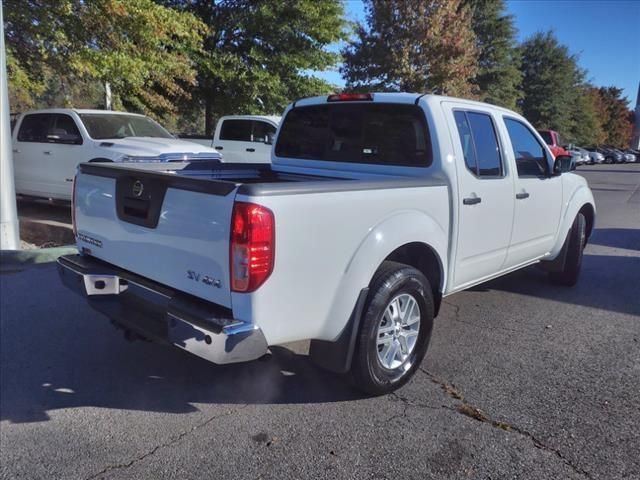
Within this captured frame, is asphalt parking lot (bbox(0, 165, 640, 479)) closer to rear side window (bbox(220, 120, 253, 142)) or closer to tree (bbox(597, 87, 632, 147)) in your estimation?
rear side window (bbox(220, 120, 253, 142))

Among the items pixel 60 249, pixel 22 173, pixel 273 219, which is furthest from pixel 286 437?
pixel 22 173

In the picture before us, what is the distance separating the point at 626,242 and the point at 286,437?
7.95 meters

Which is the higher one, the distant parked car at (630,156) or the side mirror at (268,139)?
the distant parked car at (630,156)

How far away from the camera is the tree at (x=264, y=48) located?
53.5ft

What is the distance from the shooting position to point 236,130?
13352 millimetres

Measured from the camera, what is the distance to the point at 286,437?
3057mm

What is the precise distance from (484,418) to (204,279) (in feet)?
6.17

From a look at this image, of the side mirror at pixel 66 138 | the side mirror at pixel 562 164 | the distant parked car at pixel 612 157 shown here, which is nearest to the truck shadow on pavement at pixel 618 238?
the side mirror at pixel 562 164

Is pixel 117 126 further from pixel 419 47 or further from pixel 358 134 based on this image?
pixel 419 47

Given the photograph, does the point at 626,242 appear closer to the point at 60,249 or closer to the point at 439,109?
the point at 439,109

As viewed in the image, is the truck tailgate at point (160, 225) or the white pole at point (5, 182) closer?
the truck tailgate at point (160, 225)

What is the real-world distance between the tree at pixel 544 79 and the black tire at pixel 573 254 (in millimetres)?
45274

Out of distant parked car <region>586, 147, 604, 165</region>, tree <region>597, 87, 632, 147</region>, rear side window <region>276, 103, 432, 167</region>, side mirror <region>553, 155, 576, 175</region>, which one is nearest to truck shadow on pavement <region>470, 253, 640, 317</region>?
side mirror <region>553, 155, 576, 175</region>

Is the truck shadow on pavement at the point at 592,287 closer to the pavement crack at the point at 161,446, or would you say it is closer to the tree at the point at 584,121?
the pavement crack at the point at 161,446
